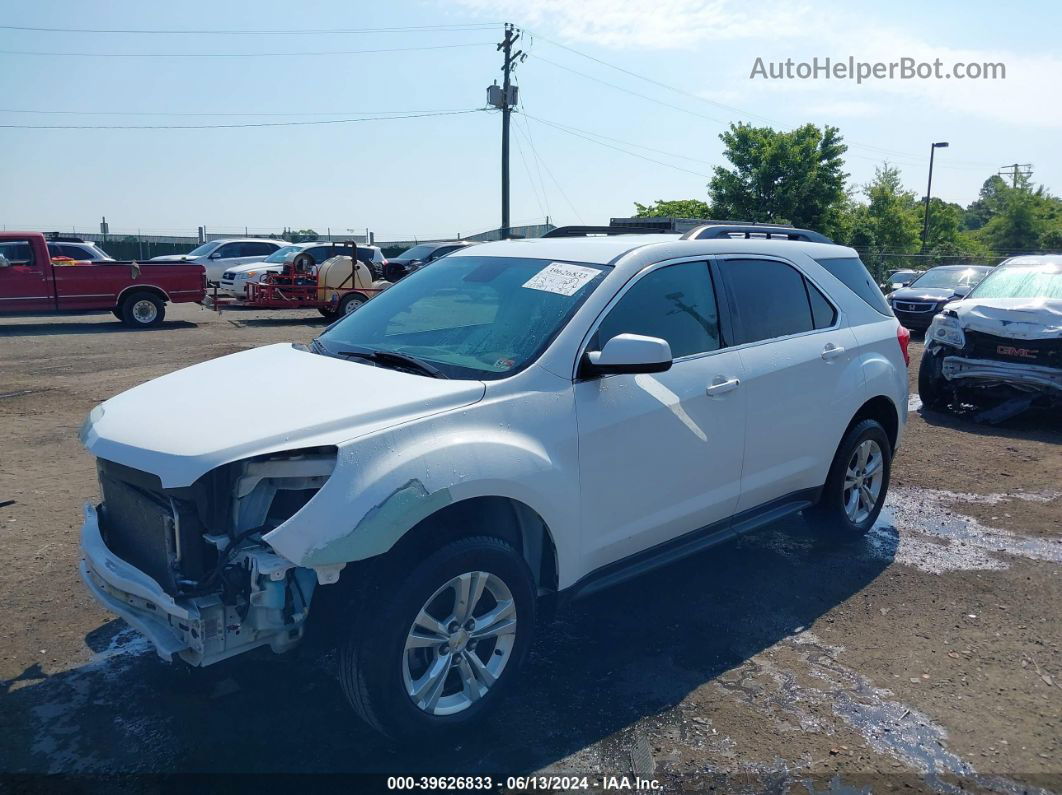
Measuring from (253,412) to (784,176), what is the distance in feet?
112

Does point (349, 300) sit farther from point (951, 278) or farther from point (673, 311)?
point (673, 311)

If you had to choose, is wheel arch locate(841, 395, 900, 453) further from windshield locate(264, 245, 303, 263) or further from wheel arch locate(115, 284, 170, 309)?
windshield locate(264, 245, 303, 263)

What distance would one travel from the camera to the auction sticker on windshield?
12.6 ft

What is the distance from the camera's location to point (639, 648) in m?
3.97

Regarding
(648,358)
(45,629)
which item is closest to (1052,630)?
(648,358)

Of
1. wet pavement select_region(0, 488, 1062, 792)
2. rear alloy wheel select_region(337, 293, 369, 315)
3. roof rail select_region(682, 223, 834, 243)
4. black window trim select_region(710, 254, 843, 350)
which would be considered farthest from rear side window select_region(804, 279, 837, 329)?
rear alloy wheel select_region(337, 293, 369, 315)

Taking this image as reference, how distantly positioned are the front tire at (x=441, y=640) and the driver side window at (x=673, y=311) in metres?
1.12

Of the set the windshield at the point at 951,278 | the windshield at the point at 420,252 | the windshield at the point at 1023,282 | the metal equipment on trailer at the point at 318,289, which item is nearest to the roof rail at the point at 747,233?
the windshield at the point at 1023,282

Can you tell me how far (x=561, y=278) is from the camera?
12.8 ft

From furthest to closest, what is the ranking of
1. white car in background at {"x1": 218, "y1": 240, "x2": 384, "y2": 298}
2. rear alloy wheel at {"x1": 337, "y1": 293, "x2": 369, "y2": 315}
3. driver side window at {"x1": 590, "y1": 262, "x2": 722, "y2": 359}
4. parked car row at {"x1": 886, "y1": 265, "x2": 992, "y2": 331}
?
white car in background at {"x1": 218, "y1": 240, "x2": 384, "y2": 298}
rear alloy wheel at {"x1": 337, "y1": 293, "x2": 369, "y2": 315}
parked car row at {"x1": 886, "y1": 265, "x2": 992, "y2": 331}
driver side window at {"x1": 590, "y1": 262, "x2": 722, "y2": 359}

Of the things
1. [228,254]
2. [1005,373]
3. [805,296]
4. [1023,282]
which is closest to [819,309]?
[805,296]

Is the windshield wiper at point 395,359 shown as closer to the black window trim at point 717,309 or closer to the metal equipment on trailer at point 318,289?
the black window trim at point 717,309

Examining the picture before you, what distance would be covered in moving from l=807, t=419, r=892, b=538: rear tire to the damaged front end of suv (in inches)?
130

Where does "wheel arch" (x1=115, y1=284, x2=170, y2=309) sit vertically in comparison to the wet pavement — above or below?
above
